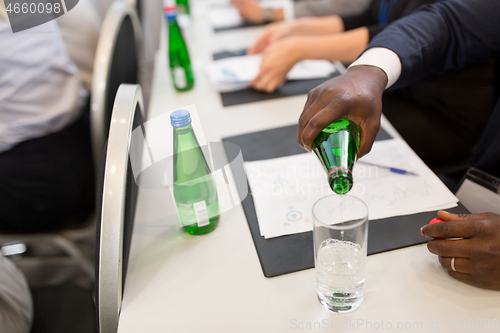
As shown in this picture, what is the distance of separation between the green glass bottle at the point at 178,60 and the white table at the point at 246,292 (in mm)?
516

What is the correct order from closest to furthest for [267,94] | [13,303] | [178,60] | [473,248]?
[473,248]
[13,303]
[267,94]
[178,60]

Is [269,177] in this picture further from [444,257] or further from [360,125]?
[444,257]

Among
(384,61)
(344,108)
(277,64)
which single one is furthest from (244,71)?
(344,108)

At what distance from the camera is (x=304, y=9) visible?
5.52 feet

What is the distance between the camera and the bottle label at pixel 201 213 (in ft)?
1.84

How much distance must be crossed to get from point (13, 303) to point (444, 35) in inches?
37.5

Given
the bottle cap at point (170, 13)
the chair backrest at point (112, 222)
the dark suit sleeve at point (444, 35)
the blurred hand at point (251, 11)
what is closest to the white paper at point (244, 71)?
the bottle cap at point (170, 13)

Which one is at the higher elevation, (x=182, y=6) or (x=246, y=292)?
(x=182, y=6)

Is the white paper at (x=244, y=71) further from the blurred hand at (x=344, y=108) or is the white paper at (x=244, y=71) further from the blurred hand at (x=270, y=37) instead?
the blurred hand at (x=344, y=108)

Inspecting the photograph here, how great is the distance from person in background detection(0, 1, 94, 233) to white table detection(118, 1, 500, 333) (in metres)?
0.41

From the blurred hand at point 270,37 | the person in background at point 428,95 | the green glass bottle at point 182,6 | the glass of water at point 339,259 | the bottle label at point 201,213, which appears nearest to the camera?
the glass of water at point 339,259

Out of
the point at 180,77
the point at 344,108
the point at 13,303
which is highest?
the point at 344,108

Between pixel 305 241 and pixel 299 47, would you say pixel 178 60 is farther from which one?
pixel 305 241

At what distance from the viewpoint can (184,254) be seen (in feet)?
1.88
